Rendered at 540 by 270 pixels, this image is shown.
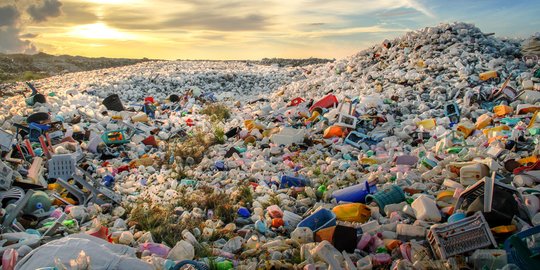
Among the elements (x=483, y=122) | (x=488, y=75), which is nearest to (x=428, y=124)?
(x=483, y=122)

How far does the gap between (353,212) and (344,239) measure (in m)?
0.60

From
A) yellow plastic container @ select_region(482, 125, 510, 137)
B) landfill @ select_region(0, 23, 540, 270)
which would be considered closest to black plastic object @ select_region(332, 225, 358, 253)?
landfill @ select_region(0, 23, 540, 270)

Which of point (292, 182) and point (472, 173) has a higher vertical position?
point (472, 173)

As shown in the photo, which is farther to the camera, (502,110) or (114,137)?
(114,137)

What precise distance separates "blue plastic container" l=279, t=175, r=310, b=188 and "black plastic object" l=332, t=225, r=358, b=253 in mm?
1626

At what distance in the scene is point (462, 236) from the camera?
315 centimetres

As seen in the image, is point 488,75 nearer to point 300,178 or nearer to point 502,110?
point 502,110

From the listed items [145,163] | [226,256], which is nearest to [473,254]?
[226,256]

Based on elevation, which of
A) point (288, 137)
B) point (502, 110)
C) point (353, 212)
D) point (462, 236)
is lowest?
point (353, 212)

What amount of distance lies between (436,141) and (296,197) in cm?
294

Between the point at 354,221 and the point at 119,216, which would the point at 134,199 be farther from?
the point at 354,221

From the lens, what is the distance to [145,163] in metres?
6.27

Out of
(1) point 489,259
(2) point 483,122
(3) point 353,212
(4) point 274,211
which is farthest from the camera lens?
(2) point 483,122

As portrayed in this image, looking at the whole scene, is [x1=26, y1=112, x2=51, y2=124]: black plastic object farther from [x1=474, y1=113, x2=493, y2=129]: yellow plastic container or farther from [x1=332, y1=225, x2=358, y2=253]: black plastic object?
[x1=474, y1=113, x2=493, y2=129]: yellow plastic container
